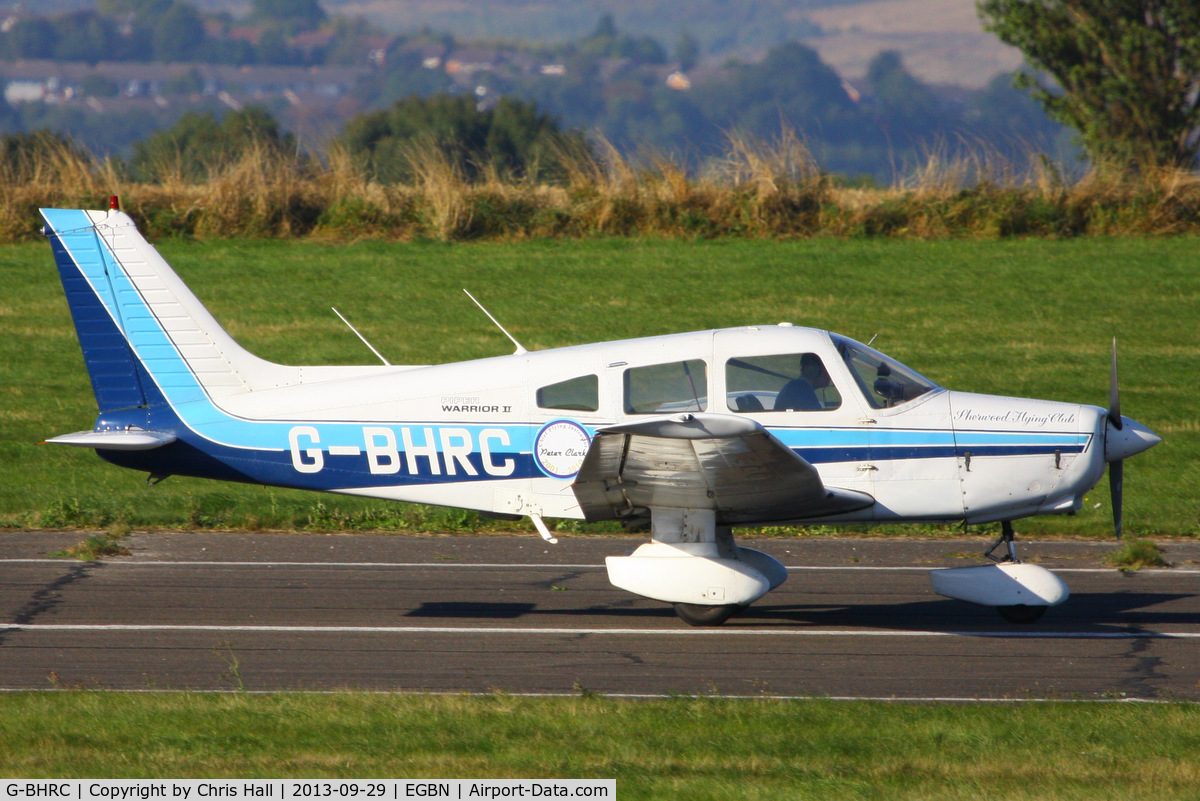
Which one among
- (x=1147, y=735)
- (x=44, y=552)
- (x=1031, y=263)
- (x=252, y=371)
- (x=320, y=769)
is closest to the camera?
(x=320, y=769)

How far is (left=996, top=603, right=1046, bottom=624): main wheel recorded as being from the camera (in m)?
9.71

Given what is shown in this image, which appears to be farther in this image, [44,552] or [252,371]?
[44,552]

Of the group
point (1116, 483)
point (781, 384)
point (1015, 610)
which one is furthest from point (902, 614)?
point (781, 384)

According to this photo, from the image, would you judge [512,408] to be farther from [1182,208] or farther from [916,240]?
[1182,208]

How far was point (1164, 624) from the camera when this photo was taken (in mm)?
9688

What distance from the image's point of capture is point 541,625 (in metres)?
9.66

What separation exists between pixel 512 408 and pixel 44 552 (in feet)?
16.6

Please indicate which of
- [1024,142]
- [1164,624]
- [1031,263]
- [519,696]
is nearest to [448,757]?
[519,696]

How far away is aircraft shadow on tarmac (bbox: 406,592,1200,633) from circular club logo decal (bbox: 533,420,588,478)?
124 centimetres

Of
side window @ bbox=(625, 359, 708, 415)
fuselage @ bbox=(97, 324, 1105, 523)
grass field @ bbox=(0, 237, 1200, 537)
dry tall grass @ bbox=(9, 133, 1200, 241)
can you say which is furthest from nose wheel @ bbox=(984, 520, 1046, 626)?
dry tall grass @ bbox=(9, 133, 1200, 241)

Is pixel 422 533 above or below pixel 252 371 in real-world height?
below

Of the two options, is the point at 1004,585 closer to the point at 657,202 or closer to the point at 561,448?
the point at 561,448

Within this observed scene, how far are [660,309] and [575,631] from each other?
10.8 m

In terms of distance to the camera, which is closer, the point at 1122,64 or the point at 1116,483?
the point at 1116,483
